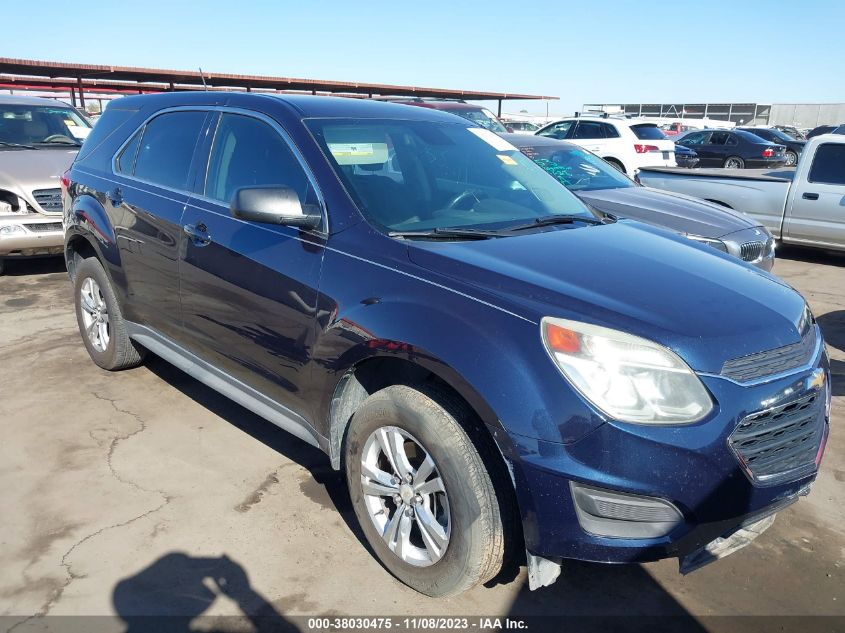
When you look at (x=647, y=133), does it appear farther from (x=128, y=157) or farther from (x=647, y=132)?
(x=128, y=157)

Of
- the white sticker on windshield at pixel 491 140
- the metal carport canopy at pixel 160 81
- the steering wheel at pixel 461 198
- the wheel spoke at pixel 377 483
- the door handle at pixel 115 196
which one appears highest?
the metal carport canopy at pixel 160 81

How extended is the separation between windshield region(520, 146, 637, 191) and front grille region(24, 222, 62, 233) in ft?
16.0

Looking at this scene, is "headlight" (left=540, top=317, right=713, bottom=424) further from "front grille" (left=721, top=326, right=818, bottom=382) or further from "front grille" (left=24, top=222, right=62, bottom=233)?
"front grille" (left=24, top=222, right=62, bottom=233)

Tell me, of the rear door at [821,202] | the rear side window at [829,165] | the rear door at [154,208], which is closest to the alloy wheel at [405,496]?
the rear door at [154,208]

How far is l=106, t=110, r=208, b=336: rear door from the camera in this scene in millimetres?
3791

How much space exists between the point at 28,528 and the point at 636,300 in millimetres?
2767

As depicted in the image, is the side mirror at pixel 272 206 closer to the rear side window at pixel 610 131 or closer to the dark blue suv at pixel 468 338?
the dark blue suv at pixel 468 338

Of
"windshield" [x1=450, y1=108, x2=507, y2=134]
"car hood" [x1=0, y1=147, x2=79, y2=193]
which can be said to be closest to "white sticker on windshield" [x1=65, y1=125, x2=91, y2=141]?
"car hood" [x1=0, y1=147, x2=79, y2=193]

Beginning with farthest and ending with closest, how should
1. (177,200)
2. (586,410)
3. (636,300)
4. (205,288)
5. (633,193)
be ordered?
(633,193) < (177,200) < (205,288) < (636,300) < (586,410)

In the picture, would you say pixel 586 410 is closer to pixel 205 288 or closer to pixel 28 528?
pixel 205 288

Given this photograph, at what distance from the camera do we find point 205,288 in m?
3.50

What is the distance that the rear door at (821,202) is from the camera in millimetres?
8812

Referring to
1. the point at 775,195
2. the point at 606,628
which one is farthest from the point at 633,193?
the point at 606,628

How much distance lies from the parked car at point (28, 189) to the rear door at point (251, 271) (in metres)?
4.47
